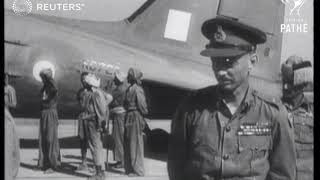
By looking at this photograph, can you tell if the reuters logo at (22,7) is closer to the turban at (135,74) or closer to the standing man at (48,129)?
the standing man at (48,129)

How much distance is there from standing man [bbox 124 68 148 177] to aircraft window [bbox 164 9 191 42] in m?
0.39

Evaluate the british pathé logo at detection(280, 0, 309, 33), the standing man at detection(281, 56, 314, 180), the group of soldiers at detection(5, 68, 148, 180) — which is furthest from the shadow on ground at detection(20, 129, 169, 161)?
the british pathé logo at detection(280, 0, 309, 33)

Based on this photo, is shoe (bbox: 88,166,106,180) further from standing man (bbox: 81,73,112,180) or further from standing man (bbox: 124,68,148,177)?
standing man (bbox: 124,68,148,177)

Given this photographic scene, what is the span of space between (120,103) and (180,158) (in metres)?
0.73

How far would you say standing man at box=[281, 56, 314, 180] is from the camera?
128 inches

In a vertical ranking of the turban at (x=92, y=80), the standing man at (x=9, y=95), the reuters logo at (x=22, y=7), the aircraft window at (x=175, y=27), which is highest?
the reuters logo at (x=22, y=7)

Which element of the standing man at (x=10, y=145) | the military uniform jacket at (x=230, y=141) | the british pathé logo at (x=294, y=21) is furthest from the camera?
the british pathé logo at (x=294, y=21)

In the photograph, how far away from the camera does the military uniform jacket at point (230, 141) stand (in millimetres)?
2768

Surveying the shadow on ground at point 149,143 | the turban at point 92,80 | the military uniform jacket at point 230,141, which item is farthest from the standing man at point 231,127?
the turban at point 92,80

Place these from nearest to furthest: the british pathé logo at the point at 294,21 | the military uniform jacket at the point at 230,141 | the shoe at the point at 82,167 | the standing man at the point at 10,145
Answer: the military uniform jacket at the point at 230,141 < the standing man at the point at 10,145 < the shoe at the point at 82,167 < the british pathé logo at the point at 294,21

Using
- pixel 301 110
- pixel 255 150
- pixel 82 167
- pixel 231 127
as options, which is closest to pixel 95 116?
pixel 82 167

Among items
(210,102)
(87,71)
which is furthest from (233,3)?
(87,71)

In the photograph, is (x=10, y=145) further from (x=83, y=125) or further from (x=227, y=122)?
(x=227, y=122)

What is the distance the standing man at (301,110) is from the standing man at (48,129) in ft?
5.23
